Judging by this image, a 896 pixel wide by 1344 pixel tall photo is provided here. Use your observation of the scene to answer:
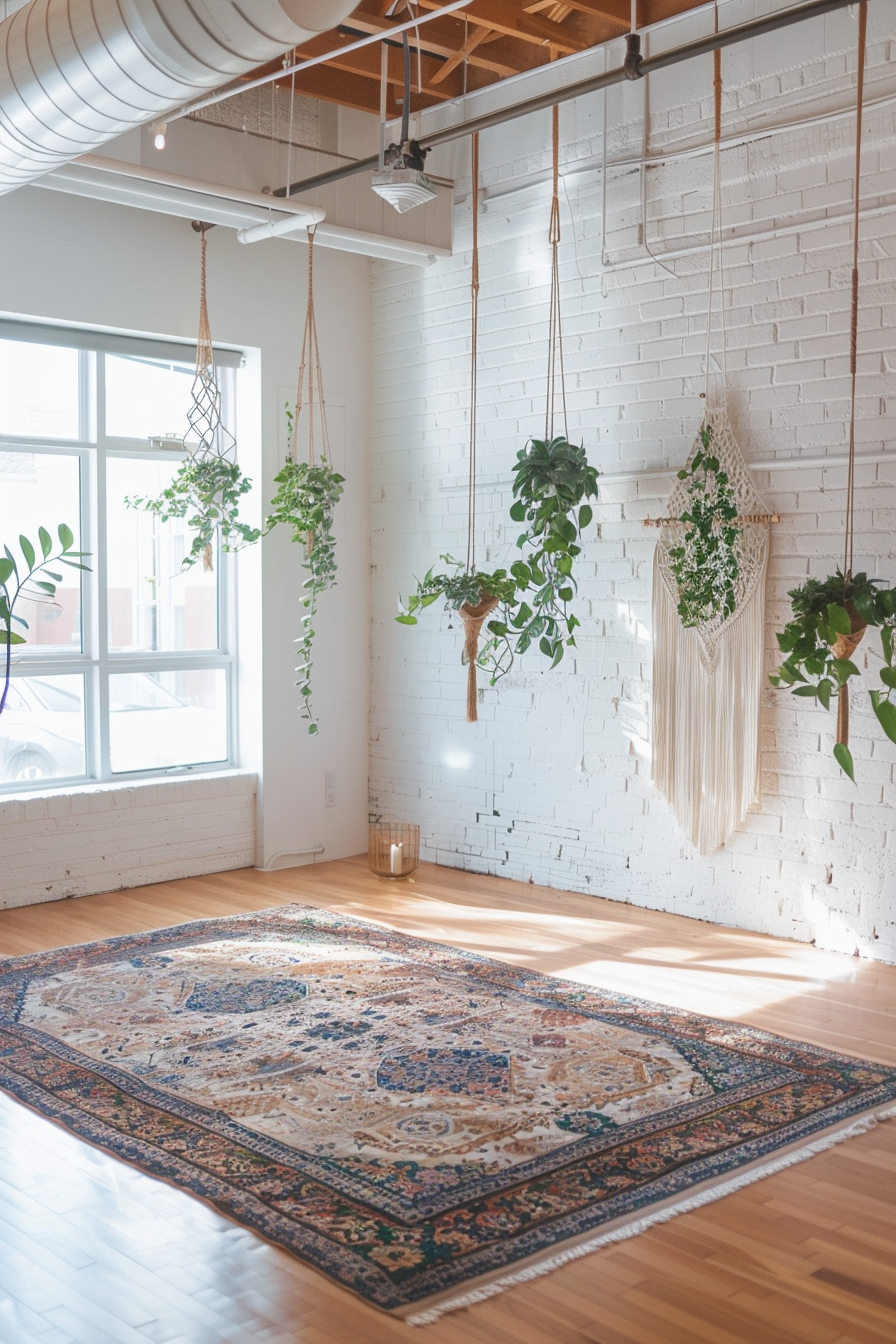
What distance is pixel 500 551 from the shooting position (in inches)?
255

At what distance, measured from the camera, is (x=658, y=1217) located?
2.94 m

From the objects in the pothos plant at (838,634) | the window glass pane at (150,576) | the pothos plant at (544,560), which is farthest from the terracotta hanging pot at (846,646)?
the window glass pane at (150,576)

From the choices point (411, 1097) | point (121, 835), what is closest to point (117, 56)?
point (411, 1097)

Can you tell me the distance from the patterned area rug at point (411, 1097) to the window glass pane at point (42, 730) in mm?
1349

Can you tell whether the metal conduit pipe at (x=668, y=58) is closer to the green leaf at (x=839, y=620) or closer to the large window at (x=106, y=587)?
the green leaf at (x=839, y=620)

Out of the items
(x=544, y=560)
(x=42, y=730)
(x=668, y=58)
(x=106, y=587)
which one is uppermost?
(x=668, y=58)

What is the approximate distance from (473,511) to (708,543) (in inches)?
59.9

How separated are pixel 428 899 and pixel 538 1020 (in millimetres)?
1834

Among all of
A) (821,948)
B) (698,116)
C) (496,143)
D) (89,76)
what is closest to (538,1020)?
(821,948)

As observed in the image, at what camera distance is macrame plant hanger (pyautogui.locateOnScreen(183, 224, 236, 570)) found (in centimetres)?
626

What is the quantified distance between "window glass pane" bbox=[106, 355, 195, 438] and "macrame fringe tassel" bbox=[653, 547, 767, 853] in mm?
2516

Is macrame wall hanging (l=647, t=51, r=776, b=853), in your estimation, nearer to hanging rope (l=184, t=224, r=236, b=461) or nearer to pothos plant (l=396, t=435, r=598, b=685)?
pothos plant (l=396, t=435, r=598, b=685)

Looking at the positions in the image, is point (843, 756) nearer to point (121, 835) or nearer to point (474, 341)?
point (474, 341)

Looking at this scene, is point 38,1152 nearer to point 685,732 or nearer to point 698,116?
point 685,732
